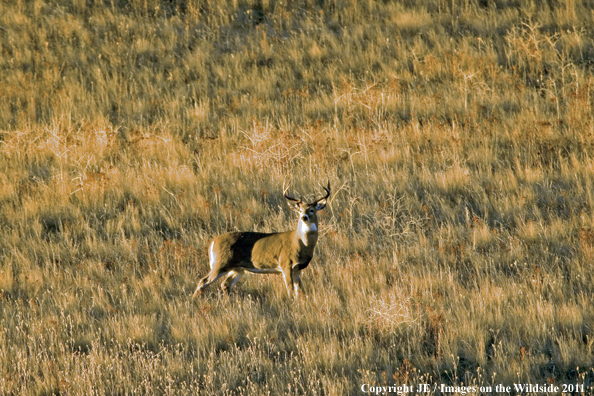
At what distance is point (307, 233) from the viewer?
287 inches

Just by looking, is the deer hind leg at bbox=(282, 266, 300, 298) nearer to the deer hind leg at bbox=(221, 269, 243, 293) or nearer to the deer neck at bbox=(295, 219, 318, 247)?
the deer neck at bbox=(295, 219, 318, 247)

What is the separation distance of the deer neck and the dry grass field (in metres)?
0.74

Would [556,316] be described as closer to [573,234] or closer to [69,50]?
[573,234]

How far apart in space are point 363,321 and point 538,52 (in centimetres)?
1089

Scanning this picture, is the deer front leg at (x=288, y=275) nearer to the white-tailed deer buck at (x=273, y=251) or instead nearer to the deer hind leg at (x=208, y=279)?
the white-tailed deer buck at (x=273, y=251)

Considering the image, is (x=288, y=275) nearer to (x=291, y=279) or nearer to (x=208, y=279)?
(x=291, y=279)

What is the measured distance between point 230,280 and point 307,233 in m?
1.47

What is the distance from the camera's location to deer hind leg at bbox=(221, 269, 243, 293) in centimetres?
817

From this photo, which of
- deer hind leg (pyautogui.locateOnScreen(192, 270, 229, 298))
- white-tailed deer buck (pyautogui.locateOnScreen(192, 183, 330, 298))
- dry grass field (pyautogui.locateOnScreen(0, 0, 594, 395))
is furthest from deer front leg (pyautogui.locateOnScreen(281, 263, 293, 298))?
deer hind leg (pyautogui.locateOnScreen(192, 270, 229, 298))

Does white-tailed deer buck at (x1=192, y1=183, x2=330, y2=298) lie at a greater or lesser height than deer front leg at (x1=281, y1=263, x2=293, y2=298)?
greater

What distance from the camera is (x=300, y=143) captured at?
1281 centimetres

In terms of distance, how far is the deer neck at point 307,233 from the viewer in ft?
23.9

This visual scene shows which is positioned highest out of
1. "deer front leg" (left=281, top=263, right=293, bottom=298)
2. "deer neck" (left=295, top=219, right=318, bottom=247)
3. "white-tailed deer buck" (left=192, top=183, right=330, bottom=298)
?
"deer neck" (left=295, top=219, right=318, bottom=247)

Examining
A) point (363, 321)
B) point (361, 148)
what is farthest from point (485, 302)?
point (361, 148)
